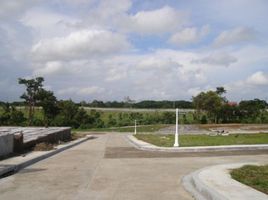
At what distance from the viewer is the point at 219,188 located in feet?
36.5

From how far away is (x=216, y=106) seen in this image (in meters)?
86.1

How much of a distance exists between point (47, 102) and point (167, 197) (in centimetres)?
6454

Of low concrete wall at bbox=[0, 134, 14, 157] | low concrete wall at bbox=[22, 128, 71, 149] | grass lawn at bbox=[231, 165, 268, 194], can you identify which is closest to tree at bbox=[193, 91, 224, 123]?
low concrete wall at bbox=[22, 128, 71, 149]

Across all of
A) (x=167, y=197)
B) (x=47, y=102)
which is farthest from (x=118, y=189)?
(x=47, y=102)

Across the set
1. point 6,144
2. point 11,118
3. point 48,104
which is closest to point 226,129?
point 48,104

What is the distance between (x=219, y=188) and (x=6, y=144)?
40.8ft

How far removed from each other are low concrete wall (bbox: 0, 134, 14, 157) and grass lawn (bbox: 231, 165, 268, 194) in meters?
10.1

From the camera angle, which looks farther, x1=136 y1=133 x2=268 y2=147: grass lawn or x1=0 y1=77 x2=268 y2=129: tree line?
x1=0 y1=77 x2=268 y2=129: tree line

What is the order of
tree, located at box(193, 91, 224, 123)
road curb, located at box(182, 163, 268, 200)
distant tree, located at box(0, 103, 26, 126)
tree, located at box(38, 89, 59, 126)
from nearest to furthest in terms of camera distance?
road curb, located at box(182, 163, 268, 200), distant tree, located at box(0, 103, 26, 126), tree, located at box(38, 89, 59, 126), tree, located at box(193, 91, 224, 123)

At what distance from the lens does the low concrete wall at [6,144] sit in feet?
→ 67.0

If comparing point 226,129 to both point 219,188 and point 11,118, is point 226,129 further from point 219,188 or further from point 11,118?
point 219,188

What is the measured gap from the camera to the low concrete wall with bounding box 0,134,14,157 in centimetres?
2042

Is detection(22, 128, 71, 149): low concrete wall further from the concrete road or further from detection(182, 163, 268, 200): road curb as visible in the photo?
detection(182, 163, 268, 200): road curb

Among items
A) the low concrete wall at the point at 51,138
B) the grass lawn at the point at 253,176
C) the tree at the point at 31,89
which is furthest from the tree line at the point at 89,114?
the grass lawn at the point at 253,176
